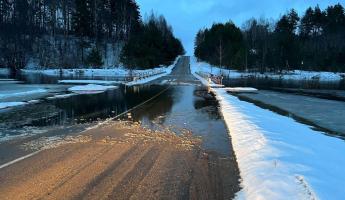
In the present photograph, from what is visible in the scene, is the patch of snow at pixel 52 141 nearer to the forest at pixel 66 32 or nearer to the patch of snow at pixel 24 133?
the patch of snow at pixel 24 133

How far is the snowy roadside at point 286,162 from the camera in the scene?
6.71m

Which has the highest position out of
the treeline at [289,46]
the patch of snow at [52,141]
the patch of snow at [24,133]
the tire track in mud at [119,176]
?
the treeline at [289,46]

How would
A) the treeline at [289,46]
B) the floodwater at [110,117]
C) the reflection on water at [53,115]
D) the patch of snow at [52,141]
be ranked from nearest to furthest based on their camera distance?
the patch of snow at [52,141] < the floodwater at [110,117] < the reflection on water at [53,115] < the treeline at [289,46]

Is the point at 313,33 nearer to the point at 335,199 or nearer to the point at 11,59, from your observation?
the point at 11,59

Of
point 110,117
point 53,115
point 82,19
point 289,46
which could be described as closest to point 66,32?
point 82,19

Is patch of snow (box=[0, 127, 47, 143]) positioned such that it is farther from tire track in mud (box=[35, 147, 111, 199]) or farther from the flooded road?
tire track in mud (box=[35, 147, 111, 199])

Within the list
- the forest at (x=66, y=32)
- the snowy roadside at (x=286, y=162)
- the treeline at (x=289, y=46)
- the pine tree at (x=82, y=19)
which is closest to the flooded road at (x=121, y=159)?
the snowy roadside at (x=286, y=162)

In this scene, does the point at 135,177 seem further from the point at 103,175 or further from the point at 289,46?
the point at 289,46

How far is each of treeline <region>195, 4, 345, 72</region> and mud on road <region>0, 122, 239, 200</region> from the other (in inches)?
2818

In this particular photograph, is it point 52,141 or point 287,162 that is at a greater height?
point 287,162

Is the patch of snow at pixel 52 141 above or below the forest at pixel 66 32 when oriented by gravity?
below

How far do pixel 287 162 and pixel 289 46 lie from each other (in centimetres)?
7966

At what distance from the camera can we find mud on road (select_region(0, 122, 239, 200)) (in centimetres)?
703

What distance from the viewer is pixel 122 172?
8.37 meters
